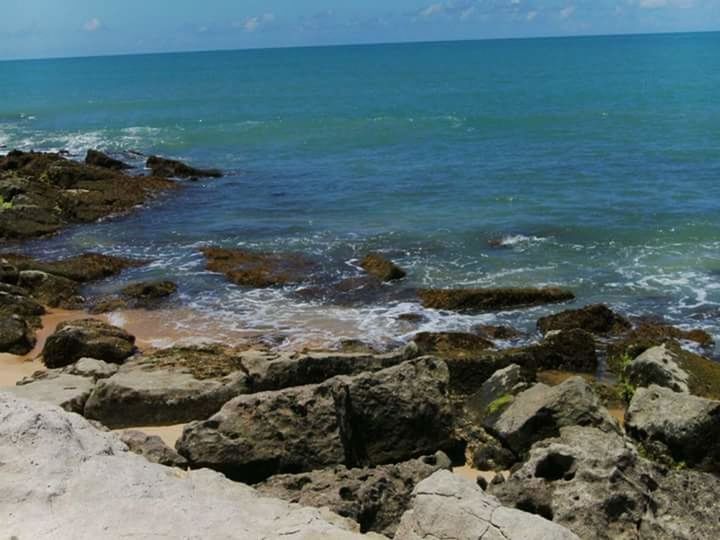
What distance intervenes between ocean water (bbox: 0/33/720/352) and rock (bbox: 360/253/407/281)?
0.43 meters

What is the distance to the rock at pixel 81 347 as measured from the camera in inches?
606

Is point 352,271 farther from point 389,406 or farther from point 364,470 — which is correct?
point 364,470

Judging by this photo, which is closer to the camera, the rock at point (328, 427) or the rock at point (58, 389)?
the rock at point (328, 427)

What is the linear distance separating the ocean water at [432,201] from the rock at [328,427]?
6775 millimetres

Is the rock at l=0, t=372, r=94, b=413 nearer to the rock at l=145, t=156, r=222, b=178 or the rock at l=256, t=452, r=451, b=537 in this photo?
the rock at l=256, t=452, r=451, b=537

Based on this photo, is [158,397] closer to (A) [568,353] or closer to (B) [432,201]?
(A) [568,353]

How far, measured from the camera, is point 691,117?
182 ft

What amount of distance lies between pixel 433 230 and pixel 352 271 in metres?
5.49

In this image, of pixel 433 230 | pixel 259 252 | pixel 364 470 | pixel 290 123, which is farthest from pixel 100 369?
pixel 290 123

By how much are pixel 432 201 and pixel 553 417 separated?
2133 cm

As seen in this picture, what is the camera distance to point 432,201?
3212 centimetres

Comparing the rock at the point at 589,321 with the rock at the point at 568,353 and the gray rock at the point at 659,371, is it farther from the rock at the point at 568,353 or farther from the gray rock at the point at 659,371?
the gray rock at the point at 659,371

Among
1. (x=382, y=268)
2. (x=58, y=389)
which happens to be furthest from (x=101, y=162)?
(x=58, y=389)

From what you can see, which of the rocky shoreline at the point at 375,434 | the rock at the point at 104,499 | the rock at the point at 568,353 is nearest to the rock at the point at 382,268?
the rocky shoreline at the point at 375,434
